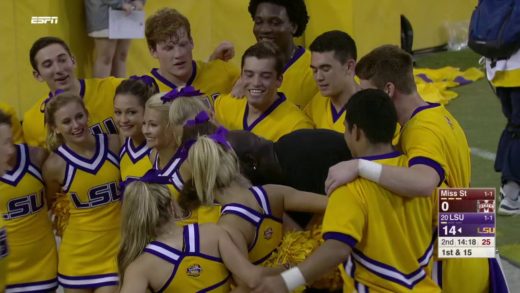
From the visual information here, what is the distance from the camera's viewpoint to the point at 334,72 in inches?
194

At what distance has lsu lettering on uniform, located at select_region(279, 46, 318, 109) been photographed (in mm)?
5578

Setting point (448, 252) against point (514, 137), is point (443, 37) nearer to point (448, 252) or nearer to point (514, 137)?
point (514, 137)

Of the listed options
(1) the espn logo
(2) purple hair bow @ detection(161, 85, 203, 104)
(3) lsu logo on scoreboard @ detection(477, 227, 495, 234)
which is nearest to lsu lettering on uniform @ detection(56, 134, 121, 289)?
(2) purple hair bow @ detection(161, 85, 203, 104)

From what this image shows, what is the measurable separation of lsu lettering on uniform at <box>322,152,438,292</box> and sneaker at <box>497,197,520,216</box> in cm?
332

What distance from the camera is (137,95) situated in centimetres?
509

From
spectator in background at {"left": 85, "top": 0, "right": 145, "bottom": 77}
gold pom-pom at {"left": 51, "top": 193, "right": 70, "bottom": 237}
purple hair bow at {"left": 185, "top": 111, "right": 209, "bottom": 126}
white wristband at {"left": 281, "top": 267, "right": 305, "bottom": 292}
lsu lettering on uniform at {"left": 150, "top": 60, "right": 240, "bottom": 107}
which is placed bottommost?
white wristband at {"left": 281, "top": 267, "right": 305, "bottom": 292}

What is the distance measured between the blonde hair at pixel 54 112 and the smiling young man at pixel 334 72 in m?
1.21

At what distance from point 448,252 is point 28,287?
2182 mm

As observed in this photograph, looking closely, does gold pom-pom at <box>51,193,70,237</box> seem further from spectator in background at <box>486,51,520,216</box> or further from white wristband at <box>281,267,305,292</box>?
spectator in background at <box>486,51,520,216</box>

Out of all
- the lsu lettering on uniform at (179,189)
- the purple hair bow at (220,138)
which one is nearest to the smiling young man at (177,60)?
the lsu lettering on uniform at (179,189)

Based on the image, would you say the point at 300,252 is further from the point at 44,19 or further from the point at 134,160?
the point at 44,19

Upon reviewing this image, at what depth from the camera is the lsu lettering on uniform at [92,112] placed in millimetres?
5398

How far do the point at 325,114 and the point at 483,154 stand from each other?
13.4ft

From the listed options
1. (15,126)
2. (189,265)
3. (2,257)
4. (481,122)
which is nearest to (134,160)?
(15,126)
